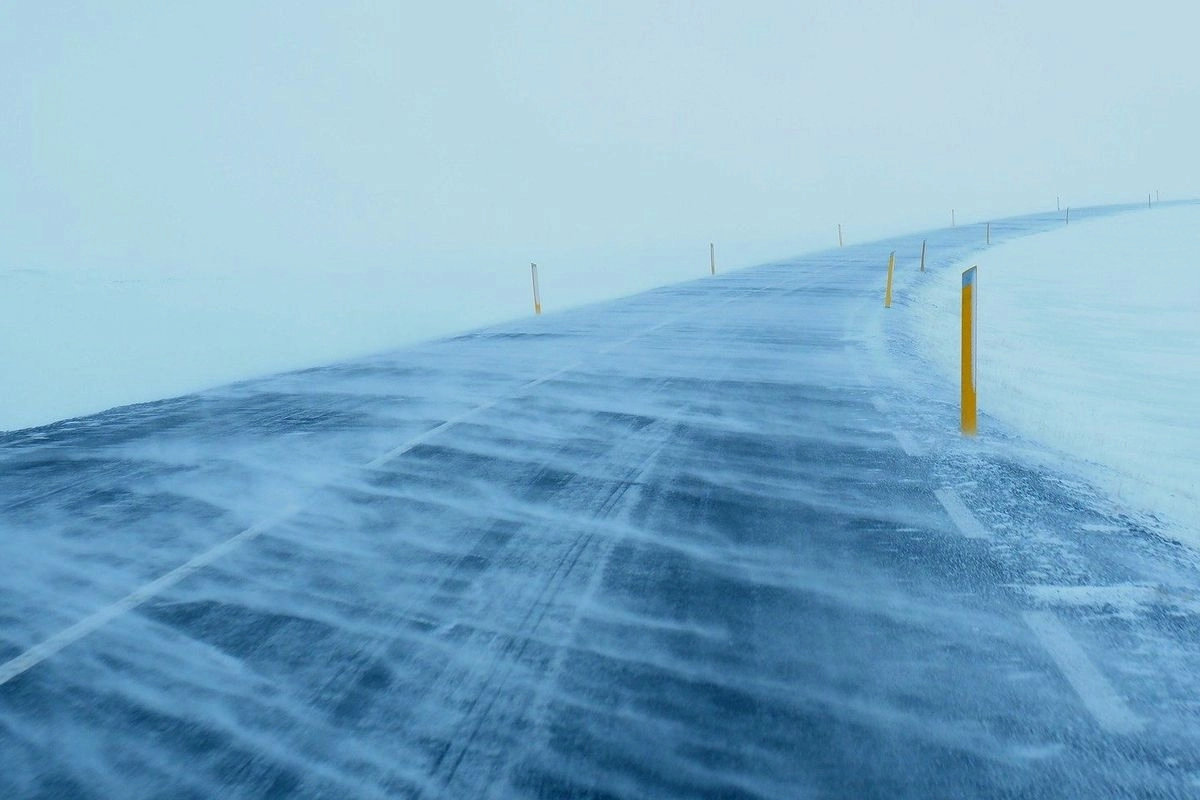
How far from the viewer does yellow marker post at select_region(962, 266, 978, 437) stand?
26.4 ft

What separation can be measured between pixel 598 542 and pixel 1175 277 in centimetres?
3031

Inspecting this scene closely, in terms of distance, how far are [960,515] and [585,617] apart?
9.09 feet

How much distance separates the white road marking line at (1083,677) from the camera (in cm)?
348

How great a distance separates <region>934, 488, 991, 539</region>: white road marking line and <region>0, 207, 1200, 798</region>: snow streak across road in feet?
0.10

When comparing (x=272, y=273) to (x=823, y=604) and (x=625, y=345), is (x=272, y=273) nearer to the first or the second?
(x=625, y=345)

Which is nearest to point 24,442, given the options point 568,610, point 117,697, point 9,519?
point 9,519

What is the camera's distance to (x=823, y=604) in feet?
15.1

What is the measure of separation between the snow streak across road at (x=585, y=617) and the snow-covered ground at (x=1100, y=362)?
839 mm

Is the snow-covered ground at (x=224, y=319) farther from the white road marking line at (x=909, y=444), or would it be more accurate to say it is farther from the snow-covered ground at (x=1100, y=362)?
the snow-covered ground at (x=1100, y=362)

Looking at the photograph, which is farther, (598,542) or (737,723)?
(598,542)

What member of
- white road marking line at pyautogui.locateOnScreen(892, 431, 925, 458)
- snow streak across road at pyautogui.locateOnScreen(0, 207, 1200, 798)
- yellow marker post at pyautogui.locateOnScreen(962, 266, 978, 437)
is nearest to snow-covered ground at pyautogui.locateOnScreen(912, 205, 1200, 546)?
yellow marker post at pyautogui.locateOnScreen(962, 266, 978, 437)

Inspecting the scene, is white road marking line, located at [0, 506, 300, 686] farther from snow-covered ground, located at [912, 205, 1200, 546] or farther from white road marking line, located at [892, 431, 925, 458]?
snow-covered ground, located at [912, 205, 1200, 546]

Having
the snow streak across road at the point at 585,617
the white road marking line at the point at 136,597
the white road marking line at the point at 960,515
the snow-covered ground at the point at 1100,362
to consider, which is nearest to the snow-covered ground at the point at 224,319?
the snow streak across road at the point at 585,617

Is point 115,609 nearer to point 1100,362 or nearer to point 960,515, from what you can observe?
point 960,515
